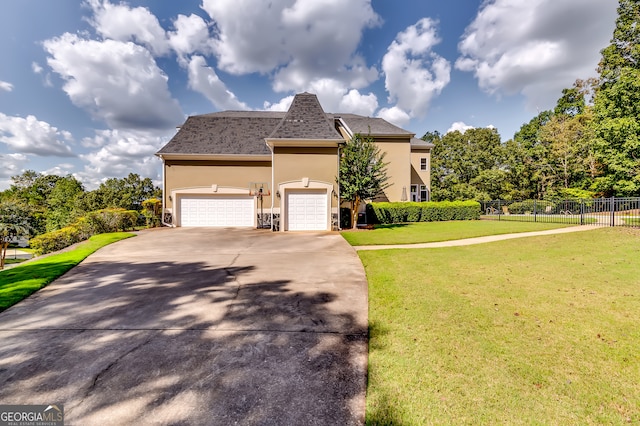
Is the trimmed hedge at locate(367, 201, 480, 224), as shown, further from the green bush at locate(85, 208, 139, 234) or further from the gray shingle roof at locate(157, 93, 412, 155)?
the green bush at locate(85, 208, 139, 234)

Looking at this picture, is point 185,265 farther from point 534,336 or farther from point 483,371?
point 534,336

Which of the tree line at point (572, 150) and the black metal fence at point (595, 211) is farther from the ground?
the tree line at point (572, 150)

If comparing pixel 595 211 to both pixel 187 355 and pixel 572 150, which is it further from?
pixel 187 355

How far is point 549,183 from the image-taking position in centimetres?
3175

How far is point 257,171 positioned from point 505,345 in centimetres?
1659

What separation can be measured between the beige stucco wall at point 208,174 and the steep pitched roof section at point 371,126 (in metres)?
10.4

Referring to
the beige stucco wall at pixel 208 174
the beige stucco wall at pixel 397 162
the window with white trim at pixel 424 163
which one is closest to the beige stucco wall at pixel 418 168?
the window with white trim at pixel 424 163

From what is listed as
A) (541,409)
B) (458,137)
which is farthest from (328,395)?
(458,137)

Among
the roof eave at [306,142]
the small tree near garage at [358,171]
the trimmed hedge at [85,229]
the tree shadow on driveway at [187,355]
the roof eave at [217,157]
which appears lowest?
the tree shadow on driveway at [187,355]

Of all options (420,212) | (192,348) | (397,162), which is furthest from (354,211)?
(192,348)

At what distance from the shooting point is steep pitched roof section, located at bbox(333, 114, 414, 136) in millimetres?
23703

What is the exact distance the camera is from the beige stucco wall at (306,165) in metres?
15.1

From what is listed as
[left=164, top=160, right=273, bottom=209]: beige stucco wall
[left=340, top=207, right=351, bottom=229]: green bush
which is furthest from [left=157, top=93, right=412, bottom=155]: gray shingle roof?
[left=340, top=207, right=351, bottom=229]: green bush

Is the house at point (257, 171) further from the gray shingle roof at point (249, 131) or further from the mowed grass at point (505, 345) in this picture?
the mowed grass at point (505, 345)
